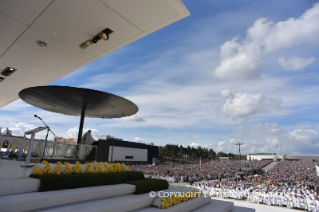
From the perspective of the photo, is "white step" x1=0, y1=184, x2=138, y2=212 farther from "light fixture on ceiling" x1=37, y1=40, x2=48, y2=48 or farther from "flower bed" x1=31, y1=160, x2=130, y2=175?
"light fixture on ceiling" x1=37, y1=40, x2=48, y2=48

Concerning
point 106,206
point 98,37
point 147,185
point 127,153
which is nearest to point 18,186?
point 106,206

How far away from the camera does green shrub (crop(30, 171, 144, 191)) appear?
4.60 meters

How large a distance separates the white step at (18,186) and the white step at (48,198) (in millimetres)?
221

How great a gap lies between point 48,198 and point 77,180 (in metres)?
1.27

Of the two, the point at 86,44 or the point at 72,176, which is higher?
the point at 86,44

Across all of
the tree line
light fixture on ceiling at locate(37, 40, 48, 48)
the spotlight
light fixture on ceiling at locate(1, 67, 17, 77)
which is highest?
the spotlight

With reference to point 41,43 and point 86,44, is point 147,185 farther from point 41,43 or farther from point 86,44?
point 41,43

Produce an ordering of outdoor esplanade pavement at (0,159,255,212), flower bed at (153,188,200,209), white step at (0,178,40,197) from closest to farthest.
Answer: outdoor esplanade pavement at (0,159,255,212)
white step at (0,178,40,197)
flower bed at (153,188,200,209)

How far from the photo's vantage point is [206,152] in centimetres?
11700

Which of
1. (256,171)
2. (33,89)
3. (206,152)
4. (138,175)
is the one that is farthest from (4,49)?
(206,152)

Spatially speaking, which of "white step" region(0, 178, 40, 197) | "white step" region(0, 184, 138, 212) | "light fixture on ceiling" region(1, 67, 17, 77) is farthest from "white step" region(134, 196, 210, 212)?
"light fixture on ceiling" region(1, 67, 17, 77)

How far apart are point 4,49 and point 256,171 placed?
51277 mm

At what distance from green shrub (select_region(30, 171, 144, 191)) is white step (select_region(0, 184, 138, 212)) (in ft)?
0.90

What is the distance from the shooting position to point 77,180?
5215 millimetres
